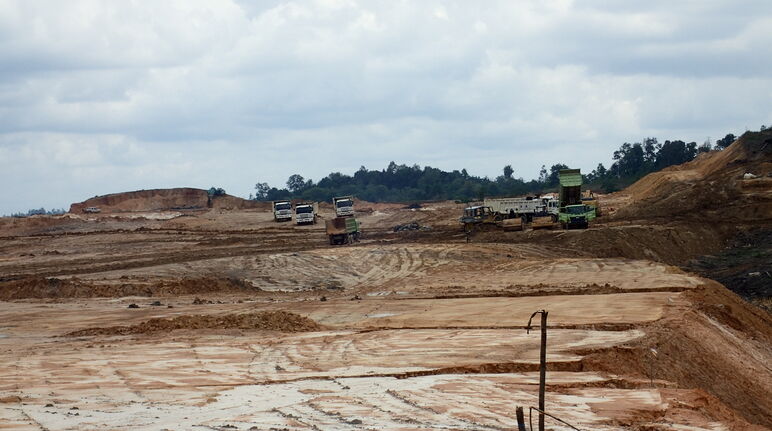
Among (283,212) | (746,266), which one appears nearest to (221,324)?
(746,266)

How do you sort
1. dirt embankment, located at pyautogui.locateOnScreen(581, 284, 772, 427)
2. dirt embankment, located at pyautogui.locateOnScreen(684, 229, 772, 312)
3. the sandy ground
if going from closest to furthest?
1. the sandy ground
2. dirt embankment, located at pyautogui.locateOnScreen(581, 284, 772, 427)
3. dirt embankment, located at pyautogui.locateOnScreen(684, 229, 772, 312)

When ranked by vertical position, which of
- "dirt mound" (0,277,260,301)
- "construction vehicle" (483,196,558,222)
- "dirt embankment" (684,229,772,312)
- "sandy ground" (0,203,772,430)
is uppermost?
"construction vehicle" (483,196,558,222)

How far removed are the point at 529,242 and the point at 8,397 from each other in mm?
44522

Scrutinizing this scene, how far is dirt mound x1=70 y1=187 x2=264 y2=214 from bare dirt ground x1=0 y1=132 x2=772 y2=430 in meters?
91.7

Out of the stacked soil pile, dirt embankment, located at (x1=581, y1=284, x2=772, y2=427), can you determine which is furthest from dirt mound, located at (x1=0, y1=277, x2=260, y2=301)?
the stacked soil pile

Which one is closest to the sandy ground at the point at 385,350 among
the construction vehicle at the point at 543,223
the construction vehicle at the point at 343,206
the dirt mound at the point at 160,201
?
the construction vehicle at the point at 543,223

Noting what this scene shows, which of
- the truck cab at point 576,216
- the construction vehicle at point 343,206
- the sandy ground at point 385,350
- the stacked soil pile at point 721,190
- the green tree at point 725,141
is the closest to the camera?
the sandy ground at point 385,350

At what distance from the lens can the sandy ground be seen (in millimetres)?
13938

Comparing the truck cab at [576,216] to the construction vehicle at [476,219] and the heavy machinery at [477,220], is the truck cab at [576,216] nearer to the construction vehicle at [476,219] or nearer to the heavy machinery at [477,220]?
the heavy machinery at [477,220]

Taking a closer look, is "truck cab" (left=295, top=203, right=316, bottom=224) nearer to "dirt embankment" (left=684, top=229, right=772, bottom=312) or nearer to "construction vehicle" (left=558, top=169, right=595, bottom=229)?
"construction vehicle" (left=558, top=169, right=595, bottom=229)

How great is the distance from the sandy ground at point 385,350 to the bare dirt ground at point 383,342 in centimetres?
8

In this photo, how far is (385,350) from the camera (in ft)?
69.0

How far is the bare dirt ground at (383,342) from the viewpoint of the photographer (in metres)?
14.1

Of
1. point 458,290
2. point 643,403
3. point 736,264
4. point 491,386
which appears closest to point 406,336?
point 491,386
